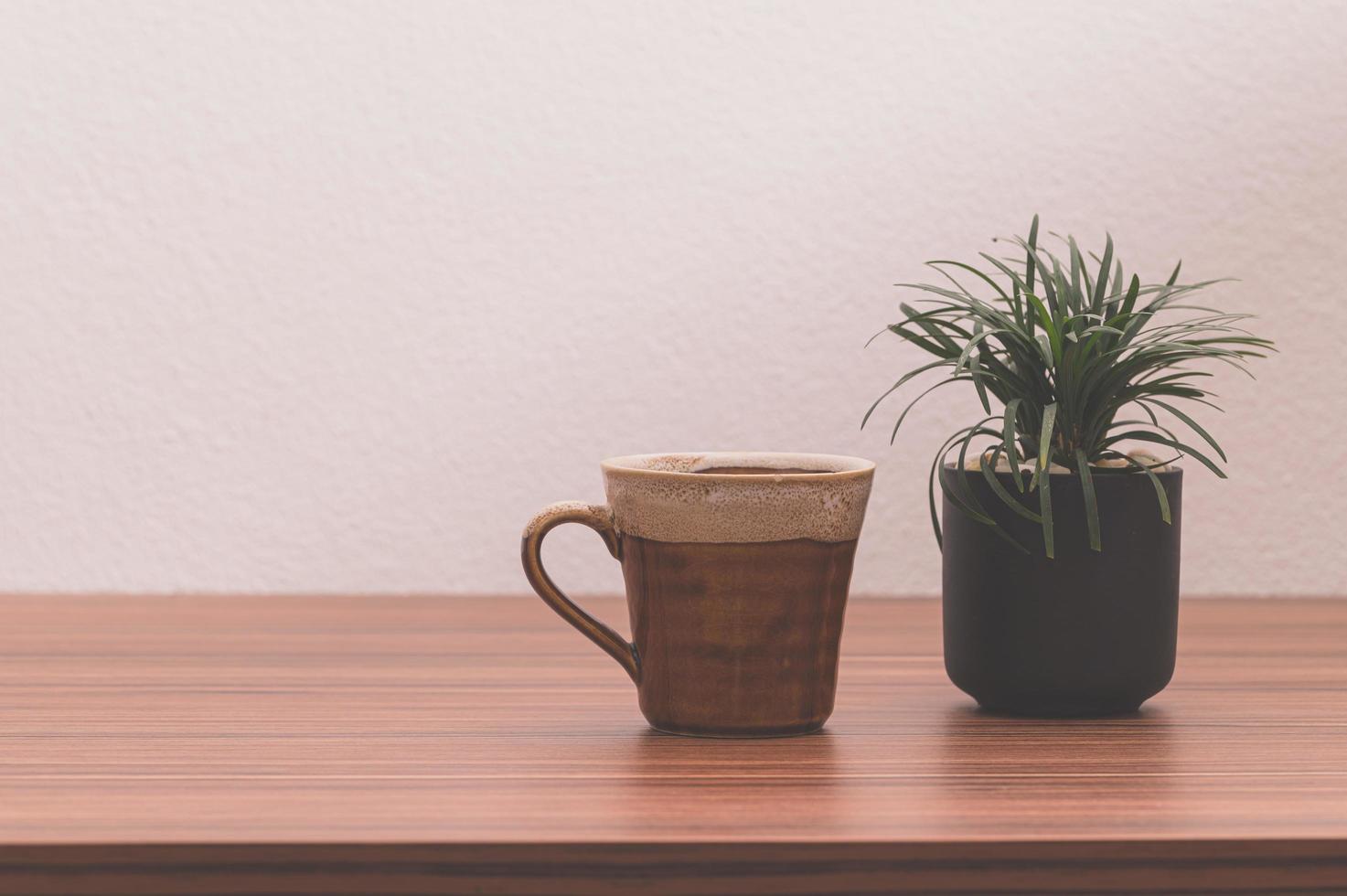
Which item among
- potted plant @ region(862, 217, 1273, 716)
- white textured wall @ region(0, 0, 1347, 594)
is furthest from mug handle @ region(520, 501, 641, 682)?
white textured wall @ region(0, 0, 1347, 594)

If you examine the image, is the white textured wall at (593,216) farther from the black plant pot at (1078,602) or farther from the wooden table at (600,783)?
the black plant pot at (1078,602)

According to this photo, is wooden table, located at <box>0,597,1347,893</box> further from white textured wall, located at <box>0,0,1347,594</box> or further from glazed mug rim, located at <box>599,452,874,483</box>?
white textured wall, located at <box>0,0,1347,594</box>

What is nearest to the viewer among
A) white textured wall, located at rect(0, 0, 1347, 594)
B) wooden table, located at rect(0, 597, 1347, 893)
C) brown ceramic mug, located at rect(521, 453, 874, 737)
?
wooden table, located at rect(0, 597, 1347, 893)

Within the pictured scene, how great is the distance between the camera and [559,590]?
1.82ft

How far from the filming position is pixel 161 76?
3.20 ft

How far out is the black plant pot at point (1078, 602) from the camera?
57cm

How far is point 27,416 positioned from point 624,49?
53 centimetres

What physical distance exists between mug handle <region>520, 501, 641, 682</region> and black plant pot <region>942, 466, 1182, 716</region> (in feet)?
0.53

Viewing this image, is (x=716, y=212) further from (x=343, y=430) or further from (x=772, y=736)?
(x=772, y=736)

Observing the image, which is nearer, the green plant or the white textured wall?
the green plant

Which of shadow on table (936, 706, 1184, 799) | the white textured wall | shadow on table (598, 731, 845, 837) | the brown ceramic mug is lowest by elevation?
shadow on table (936, 706, 1184, 799)

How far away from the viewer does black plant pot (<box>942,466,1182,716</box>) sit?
57 centimetres

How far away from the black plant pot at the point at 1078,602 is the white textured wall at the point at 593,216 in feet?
1.34

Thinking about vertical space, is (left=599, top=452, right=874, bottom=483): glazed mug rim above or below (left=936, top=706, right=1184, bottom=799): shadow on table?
above
